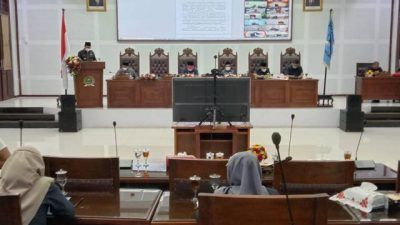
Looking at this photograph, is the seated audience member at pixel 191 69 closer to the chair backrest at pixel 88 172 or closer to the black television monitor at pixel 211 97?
the black television monitor at pixel 211 97

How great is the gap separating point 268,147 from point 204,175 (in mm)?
4609

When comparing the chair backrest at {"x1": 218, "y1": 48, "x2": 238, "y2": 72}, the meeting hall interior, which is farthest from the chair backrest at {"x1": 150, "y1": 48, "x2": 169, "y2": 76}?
the chair backrest at {"x1": 218, "y1": 48, "x2": 238, "y2": 72}

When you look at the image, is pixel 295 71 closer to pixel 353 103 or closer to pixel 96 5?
pixel 353 103

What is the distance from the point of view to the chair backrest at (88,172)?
8.80 feet

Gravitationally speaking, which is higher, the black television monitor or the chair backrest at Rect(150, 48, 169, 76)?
the chair backrest at Rect(150, 48, 169, 76)

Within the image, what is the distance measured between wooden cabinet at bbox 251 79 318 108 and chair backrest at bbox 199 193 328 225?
802cm

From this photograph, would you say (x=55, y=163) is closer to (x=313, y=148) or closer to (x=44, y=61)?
(x=313, y=148)

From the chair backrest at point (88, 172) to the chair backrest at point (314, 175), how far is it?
39.5 inches

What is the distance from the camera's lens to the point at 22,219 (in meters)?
1.97

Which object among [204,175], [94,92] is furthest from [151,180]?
[94,92]

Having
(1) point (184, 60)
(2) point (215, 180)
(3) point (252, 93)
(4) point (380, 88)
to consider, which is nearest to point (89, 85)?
(1) point (184, 60)

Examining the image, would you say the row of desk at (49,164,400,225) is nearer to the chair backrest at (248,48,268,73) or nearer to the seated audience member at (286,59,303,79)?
the seated audience member at (286,59,303,79)

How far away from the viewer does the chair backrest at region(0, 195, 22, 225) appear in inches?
74.4

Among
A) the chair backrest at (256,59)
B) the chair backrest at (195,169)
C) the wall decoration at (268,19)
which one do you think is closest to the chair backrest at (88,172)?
the chair backrest at (195,169)
